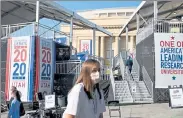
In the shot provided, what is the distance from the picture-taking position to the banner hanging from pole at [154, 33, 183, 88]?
19953 mm

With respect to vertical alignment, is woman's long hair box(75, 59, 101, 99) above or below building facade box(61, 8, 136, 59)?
below

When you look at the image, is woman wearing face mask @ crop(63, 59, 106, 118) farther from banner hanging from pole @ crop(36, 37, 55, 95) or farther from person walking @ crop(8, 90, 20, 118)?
banner hanging from pole @ crop(36, 37, 55, 95)

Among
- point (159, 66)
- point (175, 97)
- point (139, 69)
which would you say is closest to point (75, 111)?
point (175, 97)

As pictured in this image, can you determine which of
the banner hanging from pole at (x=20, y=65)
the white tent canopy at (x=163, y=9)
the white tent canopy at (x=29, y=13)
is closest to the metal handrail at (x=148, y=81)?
the white tent canopy at (x=163, y=9)

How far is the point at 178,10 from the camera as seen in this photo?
3077 centimetres

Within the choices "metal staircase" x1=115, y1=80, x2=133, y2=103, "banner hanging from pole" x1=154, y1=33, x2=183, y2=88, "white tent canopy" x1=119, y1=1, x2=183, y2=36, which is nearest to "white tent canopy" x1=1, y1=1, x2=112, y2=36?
"white tent canopy" x1=119, y1=1, x2=183, y2=36

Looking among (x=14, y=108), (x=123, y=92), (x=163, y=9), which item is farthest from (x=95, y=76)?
(x=163, y=9)

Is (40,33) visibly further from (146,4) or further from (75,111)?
(75,111)

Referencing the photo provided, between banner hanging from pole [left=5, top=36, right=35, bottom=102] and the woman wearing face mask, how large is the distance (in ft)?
49.2

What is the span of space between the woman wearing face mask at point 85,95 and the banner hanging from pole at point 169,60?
16.8 meters

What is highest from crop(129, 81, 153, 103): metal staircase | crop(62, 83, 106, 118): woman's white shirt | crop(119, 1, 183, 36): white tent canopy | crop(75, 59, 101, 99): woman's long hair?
crop(119, 1, 183, 36): white tent canopy

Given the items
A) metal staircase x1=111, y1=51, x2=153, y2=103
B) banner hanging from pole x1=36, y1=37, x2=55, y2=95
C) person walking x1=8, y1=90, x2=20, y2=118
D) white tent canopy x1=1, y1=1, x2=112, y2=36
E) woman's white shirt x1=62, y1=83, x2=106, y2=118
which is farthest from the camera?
white tent canopy x1=1, y1=1, x2=112, y2=36

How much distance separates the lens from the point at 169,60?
65.8 ft

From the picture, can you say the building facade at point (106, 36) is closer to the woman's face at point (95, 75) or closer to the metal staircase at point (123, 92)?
the metal staircase at point (123, 92)
